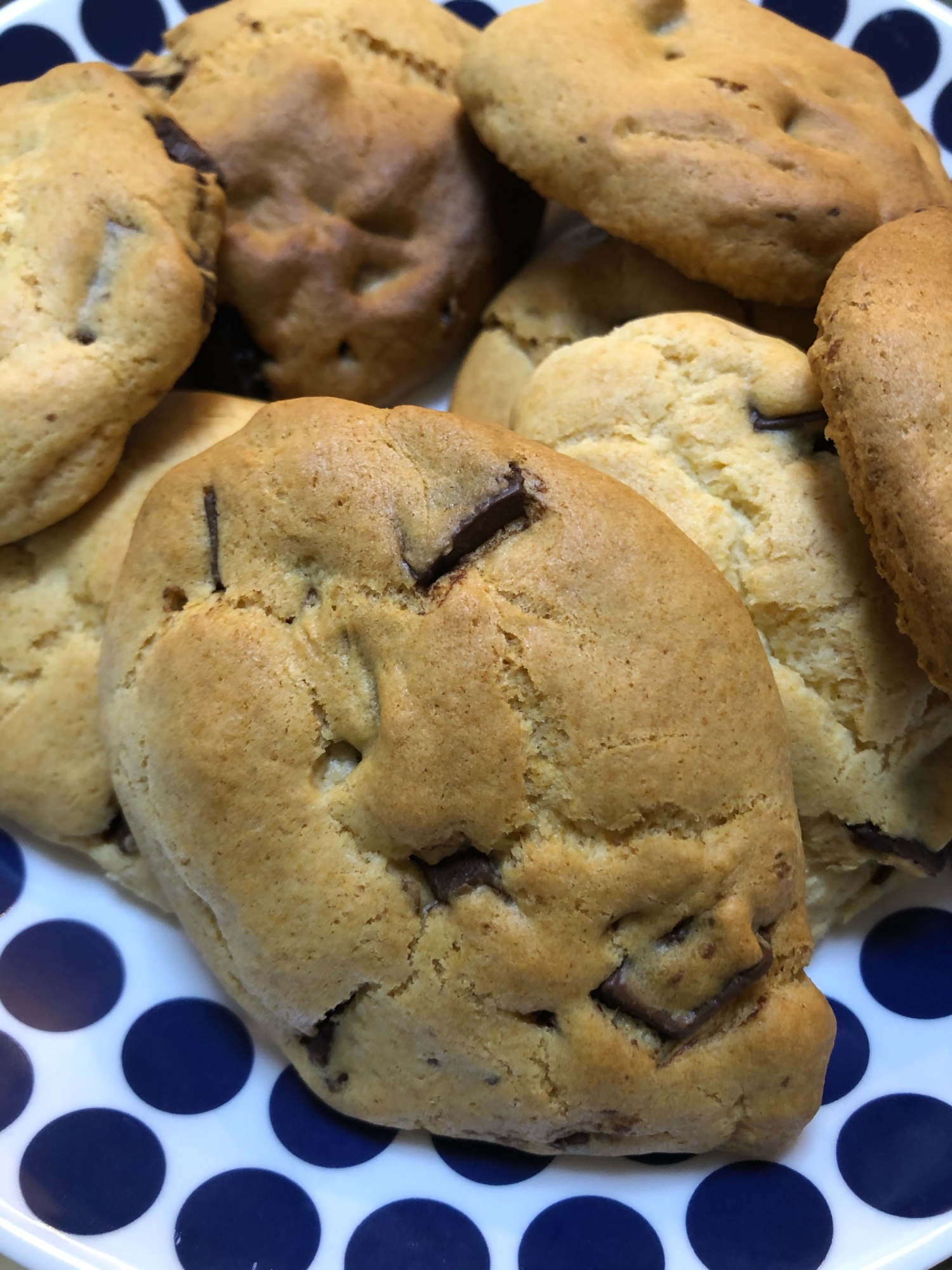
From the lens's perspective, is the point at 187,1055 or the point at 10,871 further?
the point at 10,871

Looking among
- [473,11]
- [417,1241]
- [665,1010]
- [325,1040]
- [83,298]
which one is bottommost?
[417,1241]

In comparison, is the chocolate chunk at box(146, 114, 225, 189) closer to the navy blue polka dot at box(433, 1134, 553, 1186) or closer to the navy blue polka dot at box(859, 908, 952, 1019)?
the navy blue polka dot at box(433, 1134, 553, 1186)

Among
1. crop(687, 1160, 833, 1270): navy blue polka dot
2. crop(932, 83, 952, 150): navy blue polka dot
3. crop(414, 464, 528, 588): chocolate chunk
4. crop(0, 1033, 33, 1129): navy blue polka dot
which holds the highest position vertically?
crop(932, 83, 952, 150): navy blue polka dot

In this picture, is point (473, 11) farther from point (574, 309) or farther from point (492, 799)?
point (492, 799)

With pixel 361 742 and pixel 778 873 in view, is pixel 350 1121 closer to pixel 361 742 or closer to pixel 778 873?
pixel 361 742

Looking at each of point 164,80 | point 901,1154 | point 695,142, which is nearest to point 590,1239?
point 901,1154

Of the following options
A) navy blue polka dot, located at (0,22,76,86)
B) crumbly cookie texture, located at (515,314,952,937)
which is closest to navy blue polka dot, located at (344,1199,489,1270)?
crumbly cookie texture, located at (515,314,952,937)

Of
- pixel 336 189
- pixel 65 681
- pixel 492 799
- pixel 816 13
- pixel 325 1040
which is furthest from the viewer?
pixel 816 13

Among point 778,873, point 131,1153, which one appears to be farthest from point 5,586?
point 778,873
